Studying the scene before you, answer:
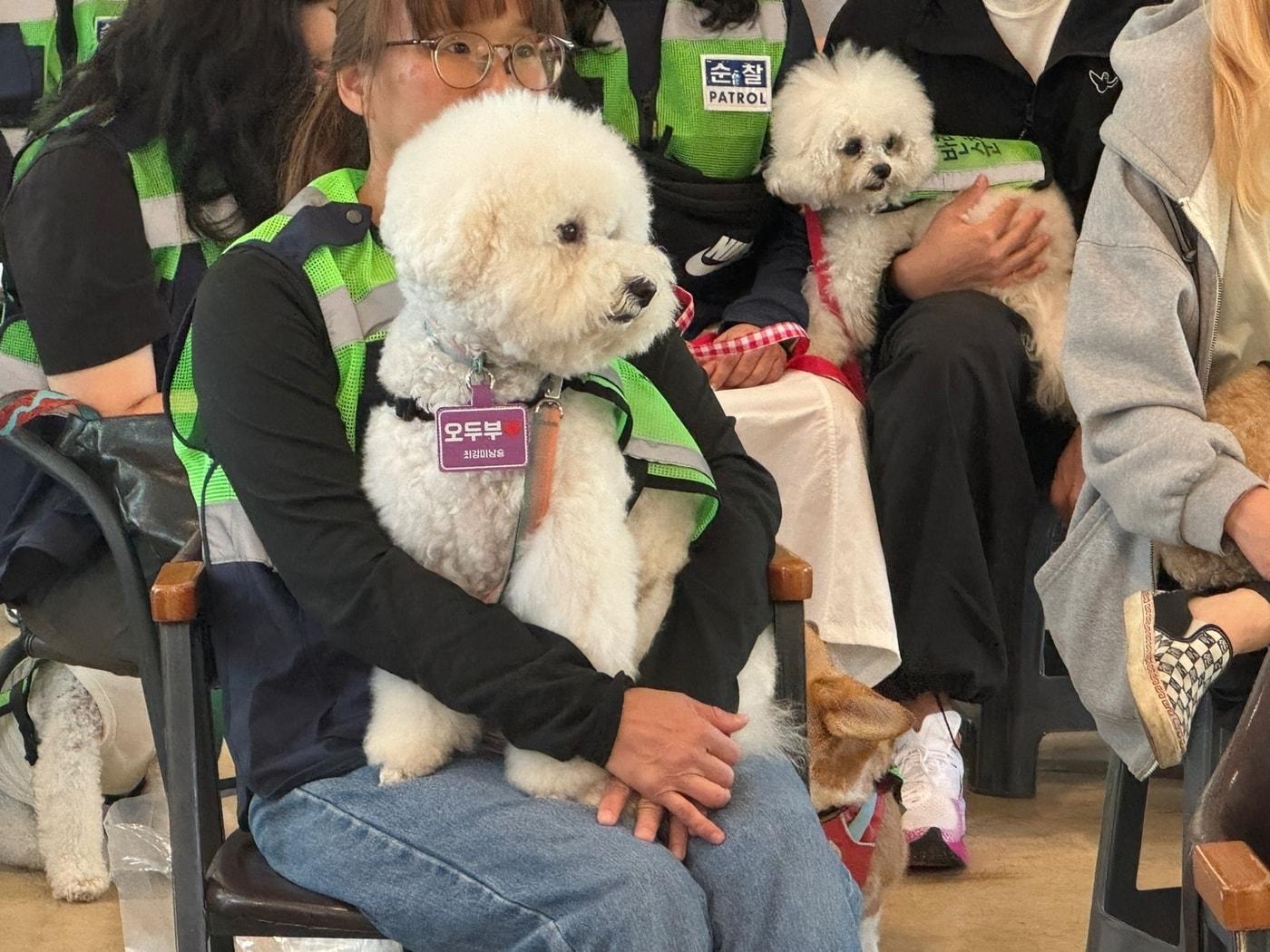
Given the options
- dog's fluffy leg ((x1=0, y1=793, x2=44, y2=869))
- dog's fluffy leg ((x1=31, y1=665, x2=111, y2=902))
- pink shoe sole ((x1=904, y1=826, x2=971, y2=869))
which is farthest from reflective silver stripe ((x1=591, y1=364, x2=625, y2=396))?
dog's fluffy leg ((x1=0, y1=793, x2=44, y2=869))

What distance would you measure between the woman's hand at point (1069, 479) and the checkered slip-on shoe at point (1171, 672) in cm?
74

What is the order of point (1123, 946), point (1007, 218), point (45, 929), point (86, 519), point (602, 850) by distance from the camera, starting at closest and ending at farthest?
1. point (602, 850)
2. point (1123, 946)
3. point (86, 519)
4. point (45, 929)
5. point (1007, 218)

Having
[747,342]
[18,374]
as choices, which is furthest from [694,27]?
[18,374]

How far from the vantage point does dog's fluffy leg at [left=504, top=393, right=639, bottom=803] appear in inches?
48.8

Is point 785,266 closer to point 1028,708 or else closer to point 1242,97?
point 1028,708

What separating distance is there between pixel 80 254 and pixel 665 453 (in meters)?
0.93

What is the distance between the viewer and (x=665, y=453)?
1.36 metres

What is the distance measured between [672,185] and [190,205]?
78cm

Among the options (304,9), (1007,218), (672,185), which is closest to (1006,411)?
(1007,218)

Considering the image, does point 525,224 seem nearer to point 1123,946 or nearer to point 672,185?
point 1123,946

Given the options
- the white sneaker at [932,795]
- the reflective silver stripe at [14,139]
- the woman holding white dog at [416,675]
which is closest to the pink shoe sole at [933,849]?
the white sneaker at [932,795]

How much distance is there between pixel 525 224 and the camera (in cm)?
119

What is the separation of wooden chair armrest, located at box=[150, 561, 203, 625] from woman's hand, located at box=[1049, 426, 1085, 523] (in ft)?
4.39

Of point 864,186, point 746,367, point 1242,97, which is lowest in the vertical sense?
point 746,367
